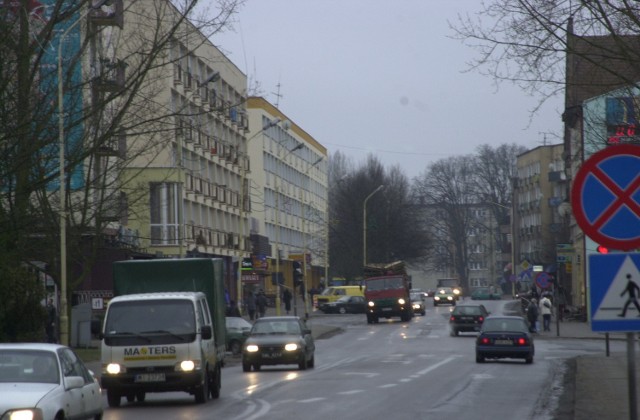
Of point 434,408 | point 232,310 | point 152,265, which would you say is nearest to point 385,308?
point 232,310

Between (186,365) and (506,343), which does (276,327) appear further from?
(186,365)

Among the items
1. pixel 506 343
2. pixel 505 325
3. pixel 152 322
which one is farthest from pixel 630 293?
pixel 505 325

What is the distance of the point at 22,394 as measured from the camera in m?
13.0

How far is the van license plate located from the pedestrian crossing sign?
12.9 metres

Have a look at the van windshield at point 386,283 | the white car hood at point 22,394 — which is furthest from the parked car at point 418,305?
the white car hood at point 22,394

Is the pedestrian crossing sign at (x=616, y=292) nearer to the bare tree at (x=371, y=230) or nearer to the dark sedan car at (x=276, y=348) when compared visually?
the dark sedan car at (x=276, y=348)

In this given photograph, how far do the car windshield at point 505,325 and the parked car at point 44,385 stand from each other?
21.9 m

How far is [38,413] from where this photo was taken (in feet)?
41.5

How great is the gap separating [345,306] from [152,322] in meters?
64.7

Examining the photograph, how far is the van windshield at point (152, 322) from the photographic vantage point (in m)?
21.6

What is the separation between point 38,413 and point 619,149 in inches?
255

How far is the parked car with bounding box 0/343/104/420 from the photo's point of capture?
1277 centimetres

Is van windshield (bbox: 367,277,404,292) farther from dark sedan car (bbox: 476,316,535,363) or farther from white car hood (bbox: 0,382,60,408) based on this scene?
white car hood (bbox: 0,382,60,408)

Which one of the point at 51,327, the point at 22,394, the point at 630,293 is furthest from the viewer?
the point at 51,327
